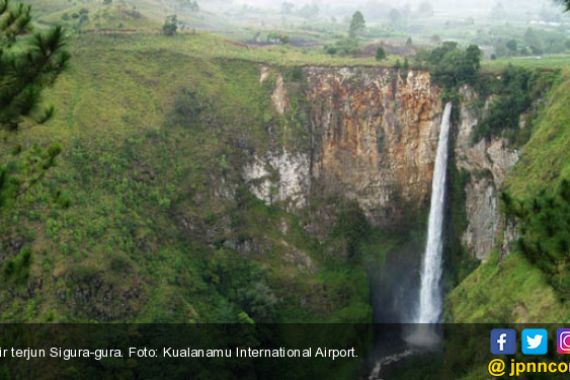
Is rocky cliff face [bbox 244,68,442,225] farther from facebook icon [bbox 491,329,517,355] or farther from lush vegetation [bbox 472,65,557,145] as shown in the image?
facebook icon [bbox 491,329,517,355]

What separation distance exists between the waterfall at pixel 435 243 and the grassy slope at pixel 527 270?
5667mm

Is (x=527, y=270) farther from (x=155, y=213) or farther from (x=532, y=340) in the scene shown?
(x=155, y=213)

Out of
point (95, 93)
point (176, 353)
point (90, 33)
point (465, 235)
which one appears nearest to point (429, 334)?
point (465, 235)

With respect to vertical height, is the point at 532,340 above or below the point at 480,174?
above

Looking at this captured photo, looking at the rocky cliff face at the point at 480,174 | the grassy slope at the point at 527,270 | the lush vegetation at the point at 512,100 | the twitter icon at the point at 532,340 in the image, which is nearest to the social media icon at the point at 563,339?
the twitter icon at the point at 532,340

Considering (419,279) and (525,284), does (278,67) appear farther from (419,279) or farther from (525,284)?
(525,284)

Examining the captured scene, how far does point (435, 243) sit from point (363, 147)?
6.93 meters

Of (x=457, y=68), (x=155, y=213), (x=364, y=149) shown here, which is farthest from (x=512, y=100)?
(x=155, y=213)

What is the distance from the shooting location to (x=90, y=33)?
42531 mm

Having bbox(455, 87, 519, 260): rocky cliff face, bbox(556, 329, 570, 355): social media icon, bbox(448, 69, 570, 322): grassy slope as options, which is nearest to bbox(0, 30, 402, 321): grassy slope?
bbox(455, 87, 519, 260): rocky cliff face

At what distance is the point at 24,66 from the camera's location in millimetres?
11141

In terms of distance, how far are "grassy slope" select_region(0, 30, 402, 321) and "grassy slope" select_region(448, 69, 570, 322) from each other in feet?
29.7

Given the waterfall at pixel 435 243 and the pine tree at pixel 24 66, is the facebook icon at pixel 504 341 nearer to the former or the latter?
the pine tree at pixel 24 66

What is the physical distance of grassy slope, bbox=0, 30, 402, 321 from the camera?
29641 millimetres
